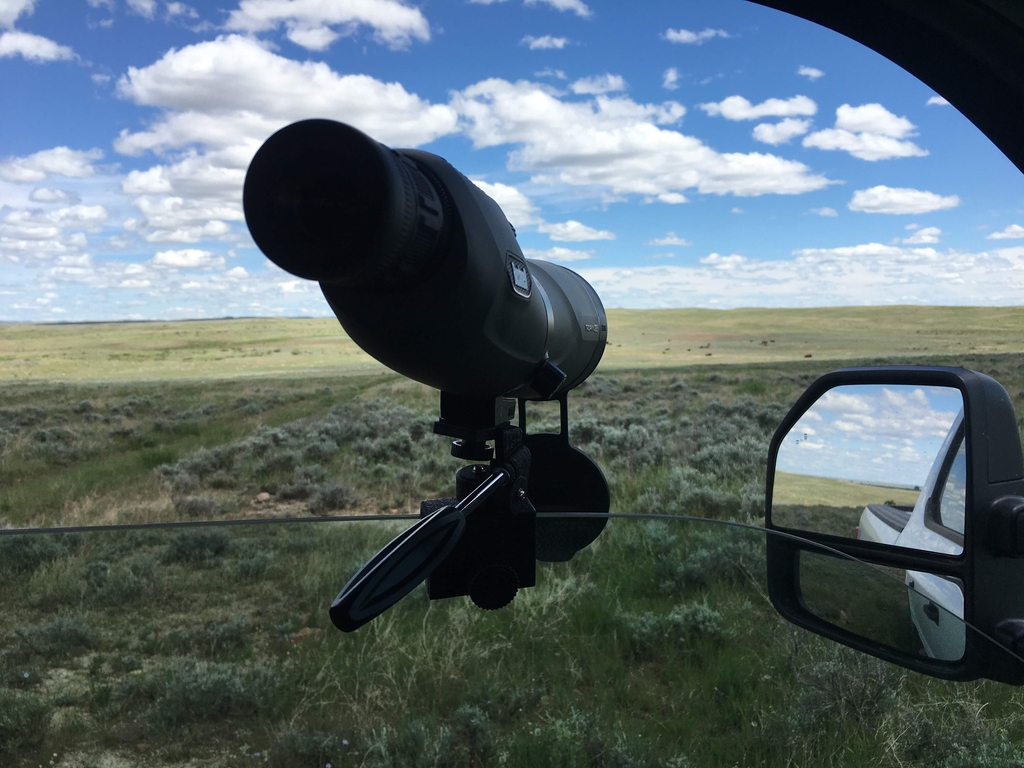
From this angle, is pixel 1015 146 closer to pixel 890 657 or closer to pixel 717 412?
pixel 890 657

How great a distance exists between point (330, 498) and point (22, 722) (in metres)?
7.13

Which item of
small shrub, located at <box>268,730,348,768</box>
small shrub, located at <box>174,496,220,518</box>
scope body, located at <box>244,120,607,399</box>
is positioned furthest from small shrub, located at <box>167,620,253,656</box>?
small shrub, located at <box>174,496,220,518</box>

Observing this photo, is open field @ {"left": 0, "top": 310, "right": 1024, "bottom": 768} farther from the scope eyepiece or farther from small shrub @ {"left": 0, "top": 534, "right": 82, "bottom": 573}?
the scope eyepiece

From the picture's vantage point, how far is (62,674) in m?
0.81

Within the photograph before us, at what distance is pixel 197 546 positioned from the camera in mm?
909

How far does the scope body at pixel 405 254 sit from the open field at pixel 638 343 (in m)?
16.1

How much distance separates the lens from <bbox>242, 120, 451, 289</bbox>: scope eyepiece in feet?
2.16

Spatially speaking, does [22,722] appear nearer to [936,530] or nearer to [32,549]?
[32,549]

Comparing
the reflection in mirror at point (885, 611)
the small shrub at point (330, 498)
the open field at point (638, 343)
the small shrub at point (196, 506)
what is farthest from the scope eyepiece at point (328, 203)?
the open field at point (638, 343)

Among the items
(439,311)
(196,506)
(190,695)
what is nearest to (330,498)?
(196,506)

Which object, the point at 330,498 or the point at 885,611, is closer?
the point at 885,611

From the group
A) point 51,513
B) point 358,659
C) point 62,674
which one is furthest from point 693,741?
point 51,513

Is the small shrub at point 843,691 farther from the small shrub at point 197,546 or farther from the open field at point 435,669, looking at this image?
the small shrub at point 197,546

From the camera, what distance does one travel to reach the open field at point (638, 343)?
20297 mm
